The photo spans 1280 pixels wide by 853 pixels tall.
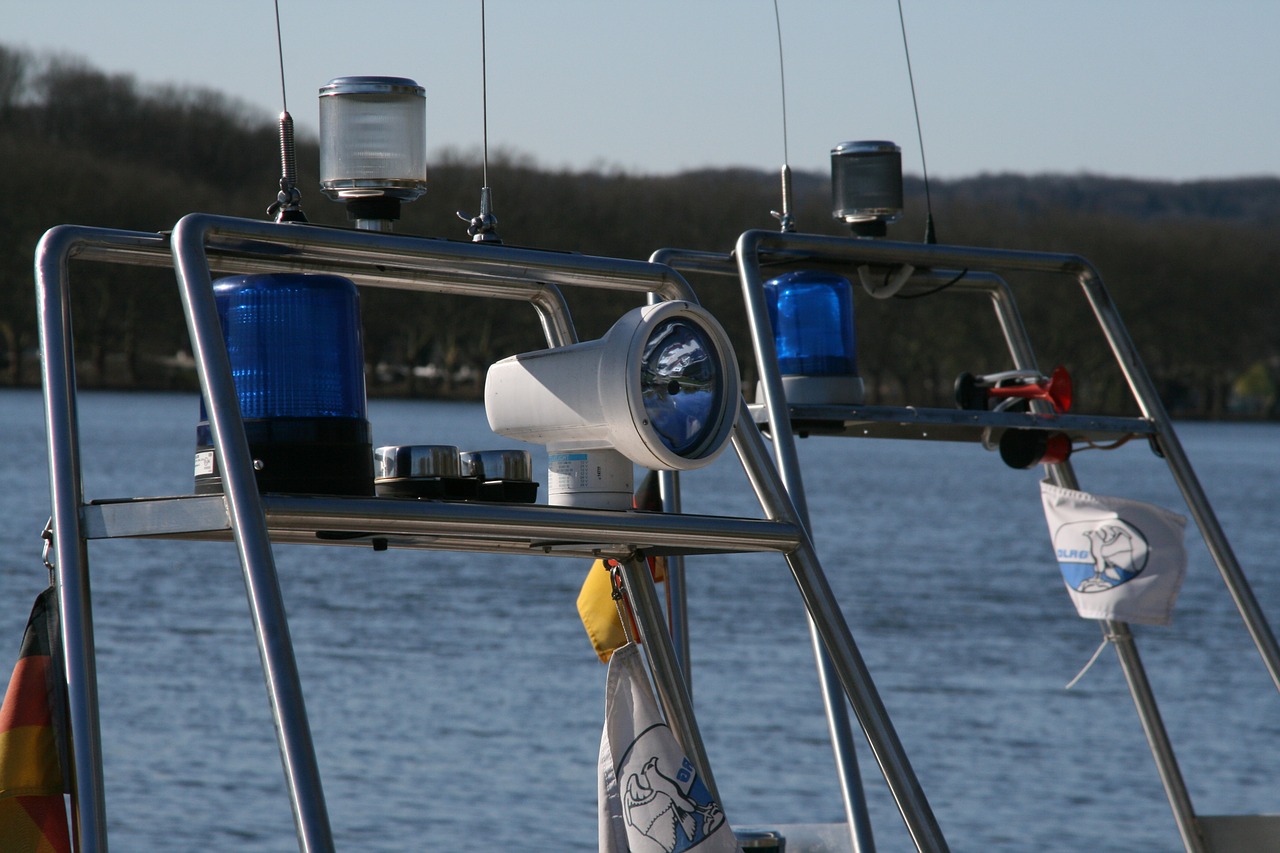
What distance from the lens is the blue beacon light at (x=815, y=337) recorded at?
12.8 ft

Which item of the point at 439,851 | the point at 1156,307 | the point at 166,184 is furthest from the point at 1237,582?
the point at 1156,307

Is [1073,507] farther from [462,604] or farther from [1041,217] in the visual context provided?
[1041,217]

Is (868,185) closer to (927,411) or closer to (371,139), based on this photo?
(927,411)

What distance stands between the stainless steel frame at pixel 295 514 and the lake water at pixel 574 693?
926 cm

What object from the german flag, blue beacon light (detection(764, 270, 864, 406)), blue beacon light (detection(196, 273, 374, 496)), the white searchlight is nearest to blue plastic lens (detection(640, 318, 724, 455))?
the white searchlight

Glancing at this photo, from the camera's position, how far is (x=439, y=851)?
11.5 m

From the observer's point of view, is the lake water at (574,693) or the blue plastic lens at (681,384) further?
the lake water at (574,693)

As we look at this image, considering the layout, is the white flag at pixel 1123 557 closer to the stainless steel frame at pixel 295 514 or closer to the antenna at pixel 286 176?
the stainless steel frame at pixel 295 514

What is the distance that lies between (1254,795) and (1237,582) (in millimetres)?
11046

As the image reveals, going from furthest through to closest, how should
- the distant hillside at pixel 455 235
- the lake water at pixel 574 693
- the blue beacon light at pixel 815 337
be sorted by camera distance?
the distant hillside at pixel 455 235 < the lake water at pixel 574 693 < the blue beacon light at pixel 815 337

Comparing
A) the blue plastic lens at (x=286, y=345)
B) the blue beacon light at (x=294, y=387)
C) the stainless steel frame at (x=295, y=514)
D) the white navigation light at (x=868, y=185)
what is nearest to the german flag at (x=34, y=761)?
the stainless steel frame at (x=295, y=514)

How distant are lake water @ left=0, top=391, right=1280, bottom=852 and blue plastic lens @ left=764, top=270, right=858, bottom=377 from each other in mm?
7842

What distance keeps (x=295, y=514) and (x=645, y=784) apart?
80cm

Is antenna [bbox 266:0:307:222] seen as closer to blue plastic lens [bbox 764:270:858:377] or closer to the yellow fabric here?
the yellow fabric
